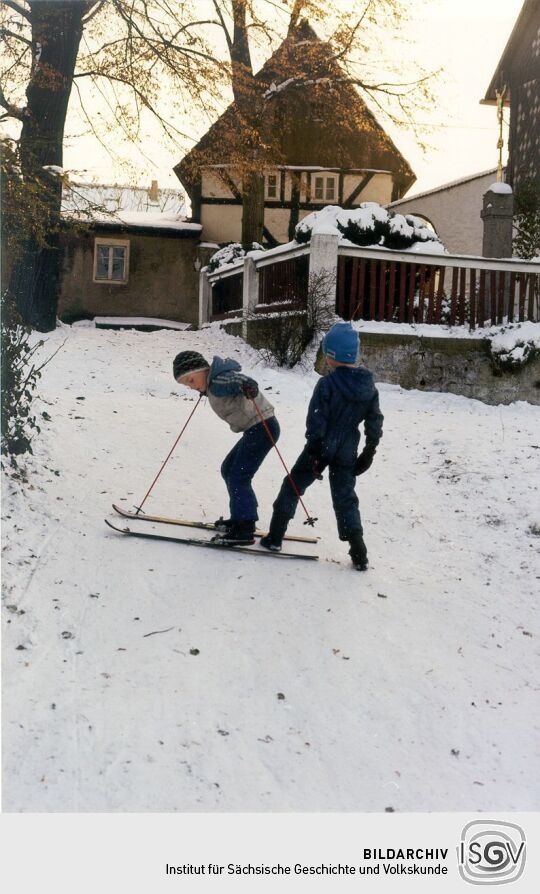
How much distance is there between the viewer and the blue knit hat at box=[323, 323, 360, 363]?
5289mm

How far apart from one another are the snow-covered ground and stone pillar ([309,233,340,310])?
440 centimetres

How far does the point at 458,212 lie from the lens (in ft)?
72.8

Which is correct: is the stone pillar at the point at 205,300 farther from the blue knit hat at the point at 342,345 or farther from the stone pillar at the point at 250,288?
the blue knit hat at the point at 342,345

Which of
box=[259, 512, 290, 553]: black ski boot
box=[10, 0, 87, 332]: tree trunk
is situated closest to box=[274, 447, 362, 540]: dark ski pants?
box=[259, 512, 290, 553]: black ski boot

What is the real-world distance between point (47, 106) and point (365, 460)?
35.9 feet

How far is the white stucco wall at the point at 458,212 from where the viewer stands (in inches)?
854

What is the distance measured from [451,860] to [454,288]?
32.2 ft

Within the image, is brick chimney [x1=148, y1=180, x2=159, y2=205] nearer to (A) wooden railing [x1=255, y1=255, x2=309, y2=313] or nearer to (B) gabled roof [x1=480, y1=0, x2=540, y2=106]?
(B) gabled roof [x1=480, y1=0, x2=540, y2=106]

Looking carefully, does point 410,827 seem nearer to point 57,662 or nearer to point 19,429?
point 57,662

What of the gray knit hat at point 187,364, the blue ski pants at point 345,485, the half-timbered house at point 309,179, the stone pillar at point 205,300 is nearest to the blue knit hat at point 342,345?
the blue ski pants at point 345,485

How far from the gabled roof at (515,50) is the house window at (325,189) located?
5.98 meters

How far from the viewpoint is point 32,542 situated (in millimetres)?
5145

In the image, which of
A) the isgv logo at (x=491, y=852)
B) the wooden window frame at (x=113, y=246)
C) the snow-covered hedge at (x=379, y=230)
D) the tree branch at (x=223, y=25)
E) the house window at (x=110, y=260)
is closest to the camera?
the isgv logo at (x=491, y=852)

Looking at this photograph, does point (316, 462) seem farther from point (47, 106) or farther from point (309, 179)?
point (309, 179)
